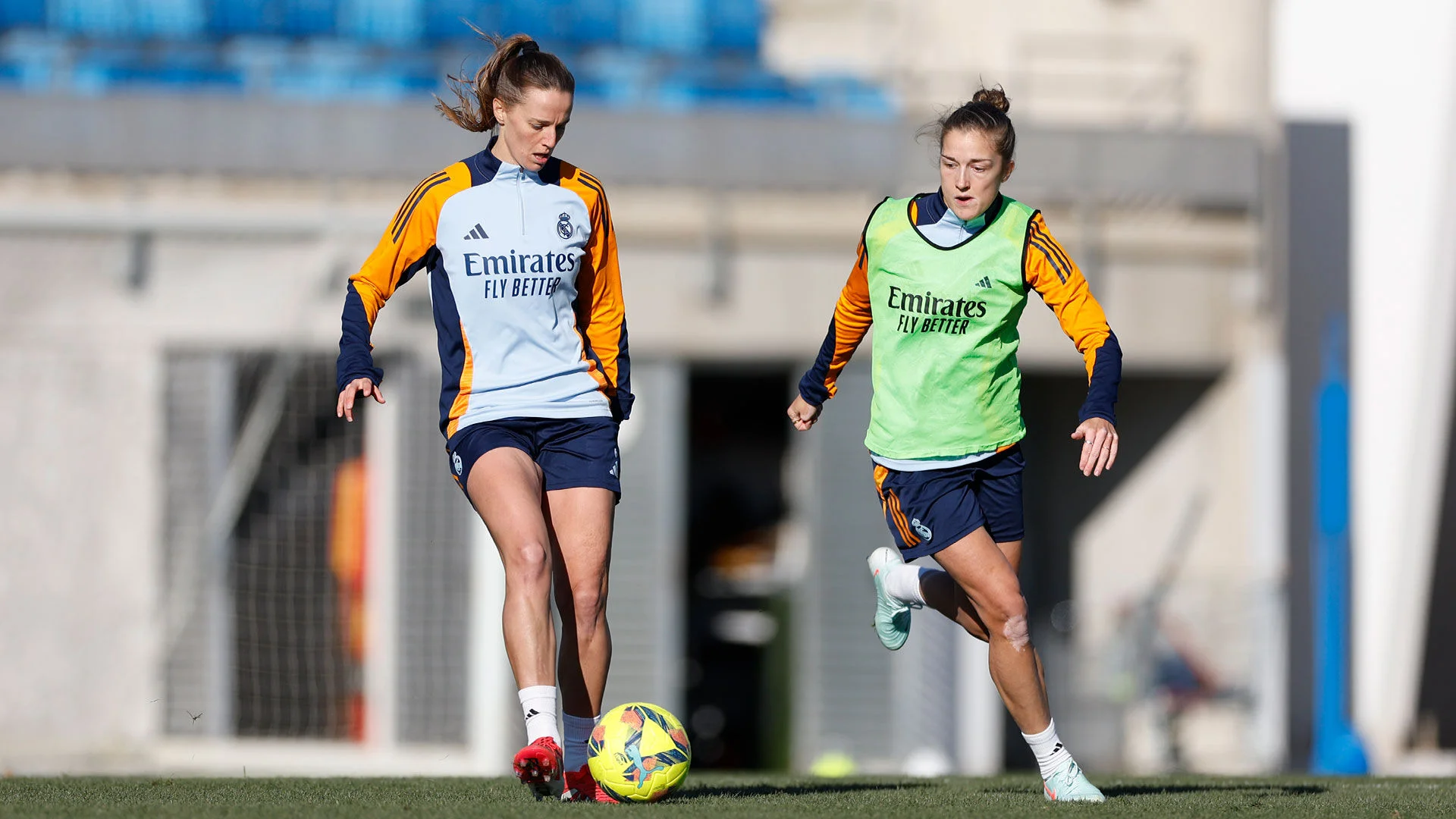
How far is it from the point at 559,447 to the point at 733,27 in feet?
34.6

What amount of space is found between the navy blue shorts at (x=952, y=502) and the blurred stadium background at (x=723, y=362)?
7.42 m

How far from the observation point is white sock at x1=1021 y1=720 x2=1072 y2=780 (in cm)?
469

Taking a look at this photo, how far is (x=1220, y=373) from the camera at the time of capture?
14570 mm

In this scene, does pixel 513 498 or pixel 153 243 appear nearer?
pixel 513 498

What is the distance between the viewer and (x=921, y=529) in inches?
186

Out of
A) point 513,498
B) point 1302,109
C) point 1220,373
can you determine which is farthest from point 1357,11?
point 513,498

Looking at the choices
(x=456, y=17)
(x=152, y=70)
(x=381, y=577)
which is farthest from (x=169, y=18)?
(x=381, y=577)

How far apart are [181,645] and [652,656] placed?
335cm

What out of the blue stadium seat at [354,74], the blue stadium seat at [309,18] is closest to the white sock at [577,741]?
the blue stadium seat at [354,74]

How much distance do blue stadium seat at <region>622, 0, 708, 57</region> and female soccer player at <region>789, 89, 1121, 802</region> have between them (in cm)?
1003

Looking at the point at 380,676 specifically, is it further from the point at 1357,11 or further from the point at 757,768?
the point at 1357,11

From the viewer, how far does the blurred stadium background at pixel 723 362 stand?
12.8m

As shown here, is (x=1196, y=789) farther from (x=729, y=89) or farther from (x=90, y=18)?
(x=90, y=18)

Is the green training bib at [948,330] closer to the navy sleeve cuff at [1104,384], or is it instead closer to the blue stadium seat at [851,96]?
the navy sleeve cuff at [1104,384]
